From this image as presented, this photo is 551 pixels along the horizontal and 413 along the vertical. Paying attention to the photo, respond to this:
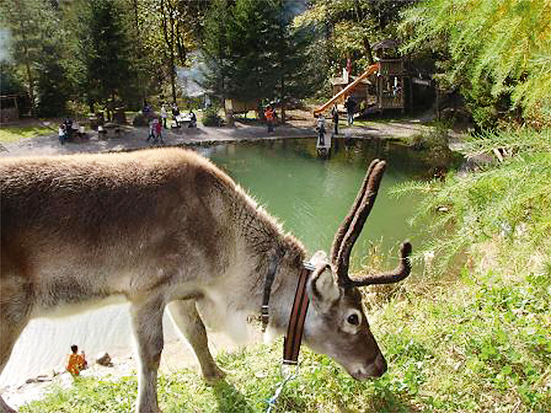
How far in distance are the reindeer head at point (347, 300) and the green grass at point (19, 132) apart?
26346 millimetres

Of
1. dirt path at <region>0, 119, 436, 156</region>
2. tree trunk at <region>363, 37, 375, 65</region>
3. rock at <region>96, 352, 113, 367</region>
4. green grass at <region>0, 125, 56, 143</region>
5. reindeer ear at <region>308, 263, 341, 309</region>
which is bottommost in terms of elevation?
rock at <region>96, 352, 113, 367</region>

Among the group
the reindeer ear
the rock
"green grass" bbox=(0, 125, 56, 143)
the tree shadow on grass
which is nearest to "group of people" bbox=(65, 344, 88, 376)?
the rock

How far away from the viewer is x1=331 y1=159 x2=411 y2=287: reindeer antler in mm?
4625

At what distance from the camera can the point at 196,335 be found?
5863 millimetres

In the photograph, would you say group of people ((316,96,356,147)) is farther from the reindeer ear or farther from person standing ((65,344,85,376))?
the reindeer ear

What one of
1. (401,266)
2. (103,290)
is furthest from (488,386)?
(103,290)

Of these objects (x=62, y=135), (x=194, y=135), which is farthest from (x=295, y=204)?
(x=62, y=135)

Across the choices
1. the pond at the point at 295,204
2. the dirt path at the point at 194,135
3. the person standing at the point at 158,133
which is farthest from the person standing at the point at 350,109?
the person standing at the point at 158,133

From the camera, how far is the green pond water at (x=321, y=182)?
15.8m

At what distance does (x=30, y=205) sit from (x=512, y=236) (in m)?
3.71

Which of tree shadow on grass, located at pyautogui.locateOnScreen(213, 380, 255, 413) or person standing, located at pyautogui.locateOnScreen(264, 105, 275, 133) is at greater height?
tree shadow on grass, located at pyautogui.locateOnScreen(213, 380, 255, 413)

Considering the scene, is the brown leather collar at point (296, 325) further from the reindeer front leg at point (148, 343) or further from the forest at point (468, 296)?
the reindeer front leg at point (148, 343)

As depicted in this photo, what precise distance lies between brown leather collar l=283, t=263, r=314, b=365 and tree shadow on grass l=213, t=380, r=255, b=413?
68cm

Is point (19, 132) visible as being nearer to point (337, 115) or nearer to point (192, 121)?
point (192, 121)
